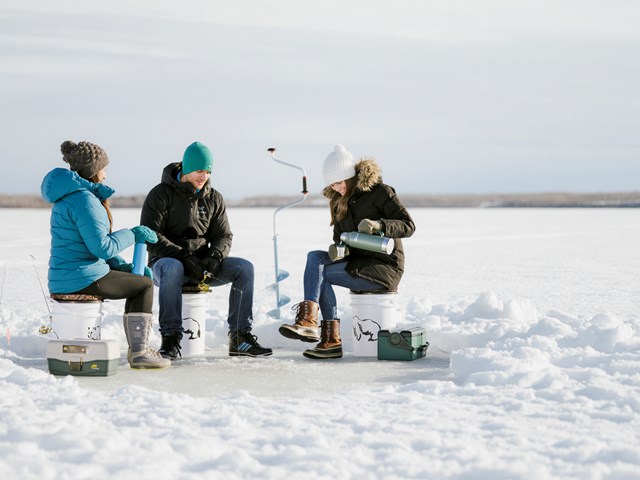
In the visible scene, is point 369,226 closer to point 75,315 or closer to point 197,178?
point 197,178

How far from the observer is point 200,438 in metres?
3.33

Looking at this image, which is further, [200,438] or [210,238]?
[210,238]

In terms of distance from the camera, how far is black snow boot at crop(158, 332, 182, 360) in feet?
18.9

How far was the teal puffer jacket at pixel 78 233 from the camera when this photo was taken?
516 centimetres

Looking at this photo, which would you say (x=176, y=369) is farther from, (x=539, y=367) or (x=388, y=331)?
(x=539, y=367)

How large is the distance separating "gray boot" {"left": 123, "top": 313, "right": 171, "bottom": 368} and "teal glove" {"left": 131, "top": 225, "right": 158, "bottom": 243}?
1.57 ft

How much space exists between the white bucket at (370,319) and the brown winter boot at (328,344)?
234 mm

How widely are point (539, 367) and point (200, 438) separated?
2210 mm

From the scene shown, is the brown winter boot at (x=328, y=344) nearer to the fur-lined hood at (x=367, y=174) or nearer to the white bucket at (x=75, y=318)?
the fur-lined hood at (x=367, y=174)

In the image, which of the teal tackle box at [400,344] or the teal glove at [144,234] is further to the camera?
the teal tackle box at [400,344]

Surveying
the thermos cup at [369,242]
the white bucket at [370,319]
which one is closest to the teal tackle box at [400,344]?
the white bucket at [370,319]

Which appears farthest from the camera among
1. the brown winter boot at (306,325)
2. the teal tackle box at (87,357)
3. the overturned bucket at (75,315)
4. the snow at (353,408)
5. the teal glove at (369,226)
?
the teal glove at (369,226)

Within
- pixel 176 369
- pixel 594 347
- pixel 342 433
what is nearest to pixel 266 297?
pixel 176 369

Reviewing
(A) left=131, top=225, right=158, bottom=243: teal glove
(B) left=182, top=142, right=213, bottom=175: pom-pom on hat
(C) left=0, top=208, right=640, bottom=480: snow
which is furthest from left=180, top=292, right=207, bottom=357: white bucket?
(B) left=182, top=142, right=213, bottom=175: pom-pom on hat
